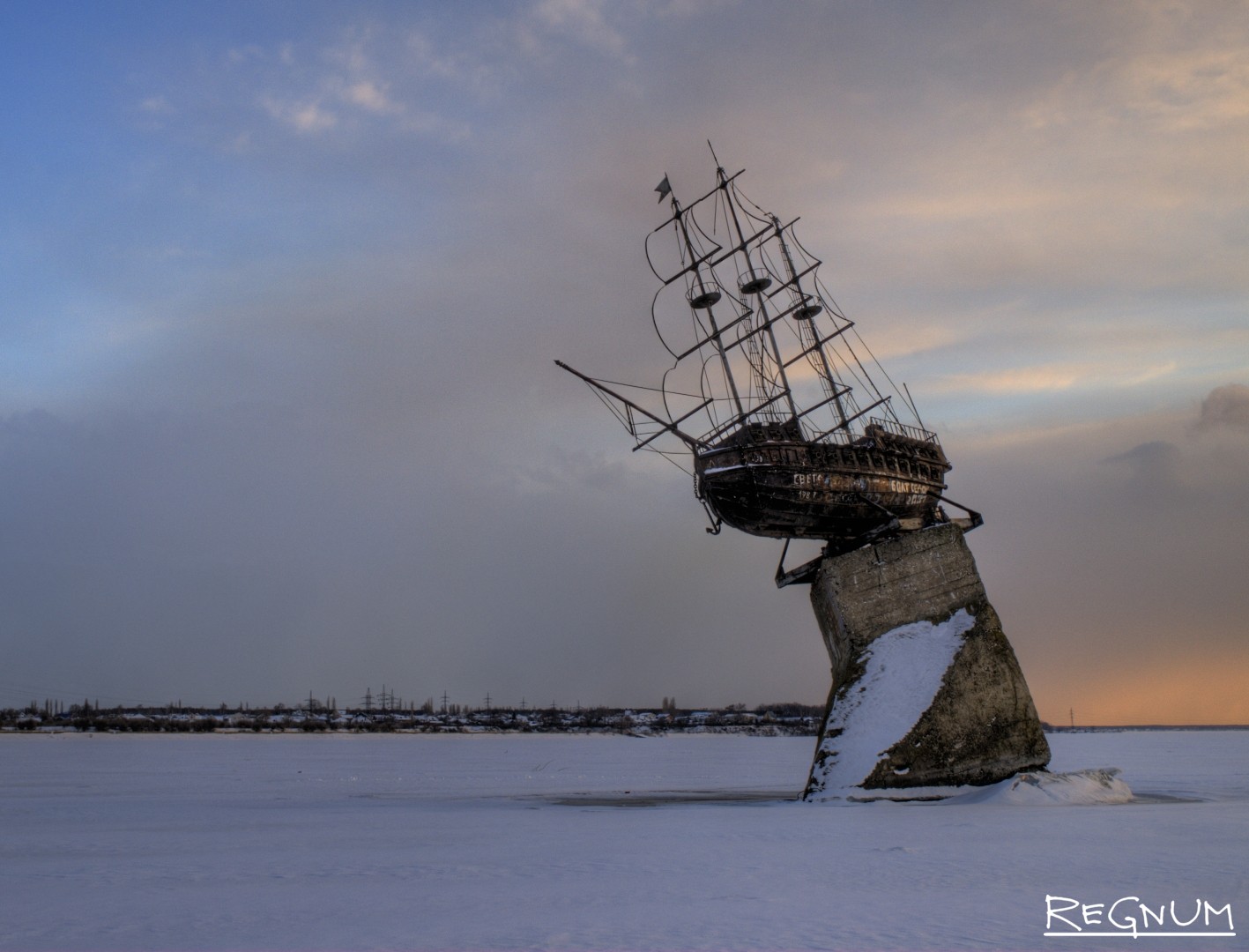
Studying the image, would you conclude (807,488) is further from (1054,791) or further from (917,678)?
(1054,791)

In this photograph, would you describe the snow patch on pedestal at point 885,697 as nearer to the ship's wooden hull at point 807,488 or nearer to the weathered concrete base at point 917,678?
the weathered concrete base at point 917,678

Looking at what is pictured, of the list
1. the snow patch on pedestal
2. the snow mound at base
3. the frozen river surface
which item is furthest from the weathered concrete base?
the frozen river surface

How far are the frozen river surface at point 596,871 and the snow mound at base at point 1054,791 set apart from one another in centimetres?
51

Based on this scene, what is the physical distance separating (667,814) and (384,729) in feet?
281

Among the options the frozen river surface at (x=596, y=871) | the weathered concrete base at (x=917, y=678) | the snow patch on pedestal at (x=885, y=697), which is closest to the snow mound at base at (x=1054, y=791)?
the frozen river surface at (x=596, y=871)

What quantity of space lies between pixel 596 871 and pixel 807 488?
38.8ft

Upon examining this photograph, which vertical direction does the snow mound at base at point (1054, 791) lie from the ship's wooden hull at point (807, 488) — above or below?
below

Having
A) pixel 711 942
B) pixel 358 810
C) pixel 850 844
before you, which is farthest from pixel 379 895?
pixel 358 810

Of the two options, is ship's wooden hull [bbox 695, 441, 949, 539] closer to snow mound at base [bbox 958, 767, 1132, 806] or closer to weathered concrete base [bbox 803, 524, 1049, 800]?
weathered concrete base [bbox 803, 524, 1049, 800]

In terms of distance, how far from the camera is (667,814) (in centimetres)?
1875

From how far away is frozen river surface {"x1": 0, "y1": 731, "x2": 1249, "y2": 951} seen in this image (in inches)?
343

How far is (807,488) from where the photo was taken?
72.9 ft

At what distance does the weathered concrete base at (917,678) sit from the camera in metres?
20.4

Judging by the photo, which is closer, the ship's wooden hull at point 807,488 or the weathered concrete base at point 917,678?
the weathered concrete base at point 917,678
